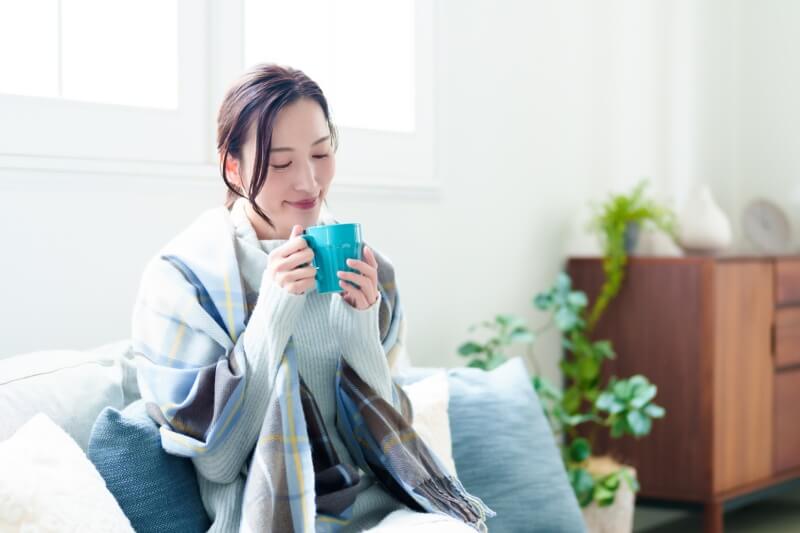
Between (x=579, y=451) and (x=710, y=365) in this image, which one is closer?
(x=579, y=451)

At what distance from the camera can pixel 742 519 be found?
3.38 m

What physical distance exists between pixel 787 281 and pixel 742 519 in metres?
0.91

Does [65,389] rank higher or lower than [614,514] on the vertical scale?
higher

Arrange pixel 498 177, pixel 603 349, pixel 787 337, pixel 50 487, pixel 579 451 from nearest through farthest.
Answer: pixel 50 487
pixel 579 451
pixel 603 349
pixel 498 177
pixel 787 337

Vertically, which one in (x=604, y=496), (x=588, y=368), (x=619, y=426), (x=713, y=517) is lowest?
(x=713, y=517)

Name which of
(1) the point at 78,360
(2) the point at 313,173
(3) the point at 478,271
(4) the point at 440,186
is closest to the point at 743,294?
(3) the point at 478,271

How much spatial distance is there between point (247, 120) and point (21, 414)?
1.85 feet

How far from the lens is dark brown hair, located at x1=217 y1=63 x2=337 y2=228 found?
4.83 feet

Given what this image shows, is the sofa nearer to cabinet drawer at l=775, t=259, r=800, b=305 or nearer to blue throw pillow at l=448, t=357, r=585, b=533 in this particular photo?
blue throw pillow at l=448, t=357, r=585, b=533

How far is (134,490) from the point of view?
1.38 meters

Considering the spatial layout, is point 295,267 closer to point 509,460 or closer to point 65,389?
point 65,389

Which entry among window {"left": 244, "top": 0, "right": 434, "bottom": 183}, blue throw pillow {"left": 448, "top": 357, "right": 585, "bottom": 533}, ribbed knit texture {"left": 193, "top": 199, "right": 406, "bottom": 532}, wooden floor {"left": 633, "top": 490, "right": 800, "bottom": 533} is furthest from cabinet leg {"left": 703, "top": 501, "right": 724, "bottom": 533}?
ribbed knit texture {"left": 193, "top": 199, "right": 406, "bottom": 532}

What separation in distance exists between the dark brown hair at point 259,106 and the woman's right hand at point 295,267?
0.17 metres

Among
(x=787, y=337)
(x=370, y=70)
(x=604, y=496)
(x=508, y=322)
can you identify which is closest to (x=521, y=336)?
(x=508, y=322)
